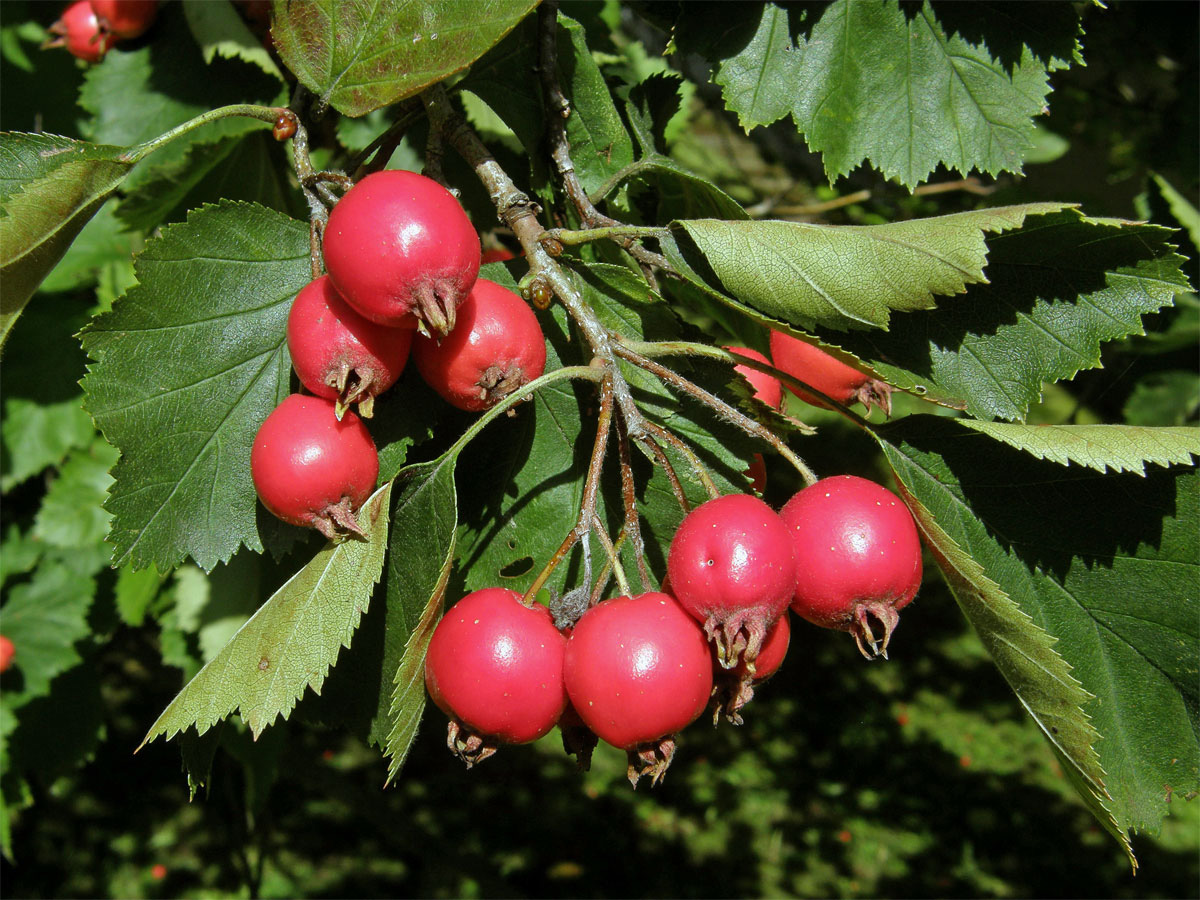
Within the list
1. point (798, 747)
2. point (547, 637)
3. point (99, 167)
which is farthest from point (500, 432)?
point (798, 747)

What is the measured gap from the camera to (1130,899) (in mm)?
3689

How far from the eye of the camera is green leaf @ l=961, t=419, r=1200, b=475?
121 centimetres

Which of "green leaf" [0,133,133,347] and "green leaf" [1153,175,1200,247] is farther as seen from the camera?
"green leaf" [1153,175,1200,247]

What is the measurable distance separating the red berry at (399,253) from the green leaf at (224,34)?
39.4 inches

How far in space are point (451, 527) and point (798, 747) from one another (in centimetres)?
370

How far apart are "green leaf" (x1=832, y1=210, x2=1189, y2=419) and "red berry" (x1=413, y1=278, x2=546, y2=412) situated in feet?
1.55

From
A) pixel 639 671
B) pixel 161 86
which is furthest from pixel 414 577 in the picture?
pixel 161 86

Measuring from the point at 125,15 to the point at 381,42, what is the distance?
1.11 metres

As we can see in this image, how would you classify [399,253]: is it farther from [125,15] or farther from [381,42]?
[125,15]

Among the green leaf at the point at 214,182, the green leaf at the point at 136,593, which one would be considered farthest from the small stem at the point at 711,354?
the green leaf at the point at 136,593

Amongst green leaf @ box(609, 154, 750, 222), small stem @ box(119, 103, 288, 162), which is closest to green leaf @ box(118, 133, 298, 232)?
small stem @ box(119, 103, 288, 162)

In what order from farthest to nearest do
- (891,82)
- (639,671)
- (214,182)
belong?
(214,182) < (891,82) < (639,671)

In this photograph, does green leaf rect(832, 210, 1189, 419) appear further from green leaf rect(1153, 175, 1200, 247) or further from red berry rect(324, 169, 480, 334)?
green leaf rect(1153, 175, 1200, 247)

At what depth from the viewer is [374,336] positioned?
1122 millimetres
